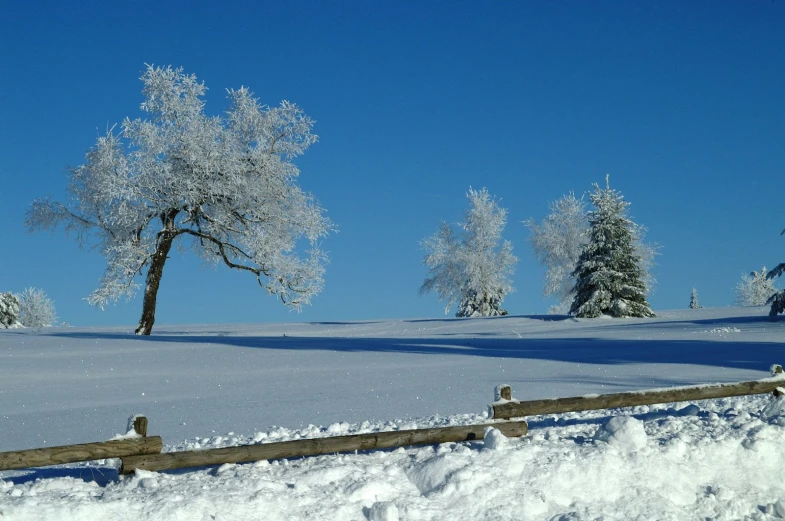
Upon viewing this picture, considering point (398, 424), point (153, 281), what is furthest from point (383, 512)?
point (153, 281)

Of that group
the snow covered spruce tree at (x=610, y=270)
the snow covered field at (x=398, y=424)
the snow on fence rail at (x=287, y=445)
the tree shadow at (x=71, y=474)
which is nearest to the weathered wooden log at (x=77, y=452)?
the snow on fence rail at (x=287, y=445)

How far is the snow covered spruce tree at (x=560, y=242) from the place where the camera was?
51.3 m

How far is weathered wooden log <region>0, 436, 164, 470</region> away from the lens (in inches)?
285

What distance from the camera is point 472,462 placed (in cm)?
797

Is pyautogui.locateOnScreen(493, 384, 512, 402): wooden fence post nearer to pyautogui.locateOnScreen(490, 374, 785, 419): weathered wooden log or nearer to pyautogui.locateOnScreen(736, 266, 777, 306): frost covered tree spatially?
pyautogui.locateOnScreen(490, 374, 785, 419): weathered wooden log

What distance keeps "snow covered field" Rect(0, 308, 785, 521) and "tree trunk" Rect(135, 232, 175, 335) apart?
413 cm

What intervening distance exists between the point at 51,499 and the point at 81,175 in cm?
2164

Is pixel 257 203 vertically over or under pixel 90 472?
over

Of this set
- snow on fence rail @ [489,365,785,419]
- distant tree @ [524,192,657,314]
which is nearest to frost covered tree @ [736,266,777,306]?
distant tree @ [524,192,657,314]

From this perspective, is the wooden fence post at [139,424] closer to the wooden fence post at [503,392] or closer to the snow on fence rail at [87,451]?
the snow on fence rail at [87,451]

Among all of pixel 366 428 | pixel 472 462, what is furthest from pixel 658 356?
pixel 472 462

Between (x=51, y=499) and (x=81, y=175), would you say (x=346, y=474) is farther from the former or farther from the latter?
(x=81, y=175)

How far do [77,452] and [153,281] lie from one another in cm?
A: 1921

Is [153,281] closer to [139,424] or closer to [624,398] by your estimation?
[139,424]
